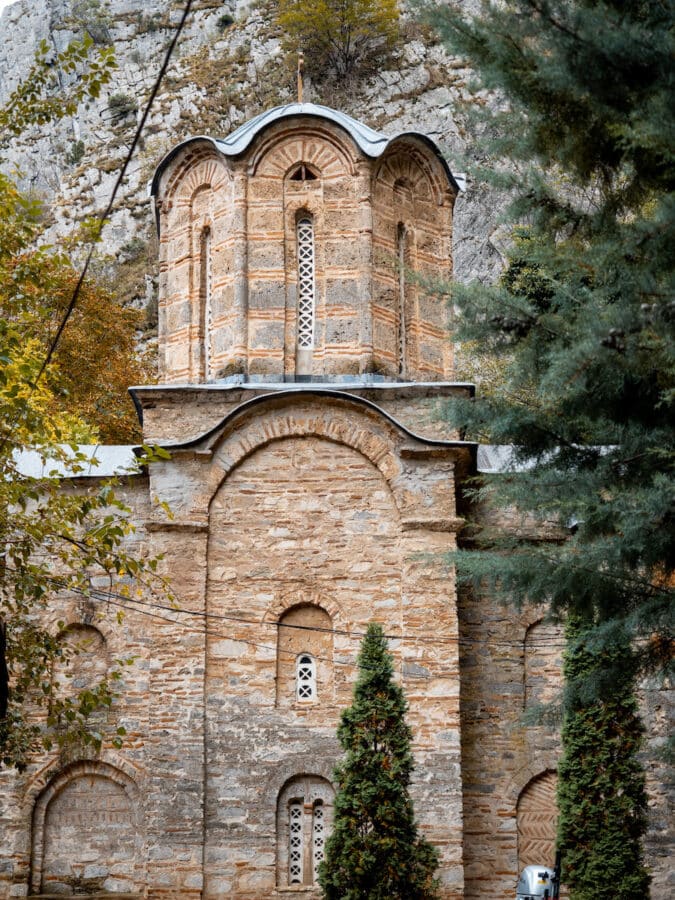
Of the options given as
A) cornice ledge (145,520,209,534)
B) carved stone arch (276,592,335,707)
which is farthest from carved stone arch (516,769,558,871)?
cornice ledge (145,520,209,534)

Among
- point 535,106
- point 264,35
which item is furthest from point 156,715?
point 264,35

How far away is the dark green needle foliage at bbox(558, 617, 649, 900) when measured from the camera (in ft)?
39.0

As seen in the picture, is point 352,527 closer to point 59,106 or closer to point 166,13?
point 59,106

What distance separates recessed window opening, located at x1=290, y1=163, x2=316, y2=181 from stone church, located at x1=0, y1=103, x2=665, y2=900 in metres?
0.06

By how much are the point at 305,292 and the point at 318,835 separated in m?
5.84

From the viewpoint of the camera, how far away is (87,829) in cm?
1357

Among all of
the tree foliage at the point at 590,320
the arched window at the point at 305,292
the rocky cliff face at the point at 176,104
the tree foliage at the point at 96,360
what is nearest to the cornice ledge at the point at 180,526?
the arched window at the point at 305,292

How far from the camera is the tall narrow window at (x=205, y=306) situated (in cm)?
1473

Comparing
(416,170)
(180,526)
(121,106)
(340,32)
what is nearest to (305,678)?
(180,526)

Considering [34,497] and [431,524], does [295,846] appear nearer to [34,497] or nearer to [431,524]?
[431,524]

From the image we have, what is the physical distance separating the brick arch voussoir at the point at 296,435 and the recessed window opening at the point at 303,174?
303cm

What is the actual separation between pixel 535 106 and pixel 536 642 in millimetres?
7951

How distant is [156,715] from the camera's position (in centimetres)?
1269

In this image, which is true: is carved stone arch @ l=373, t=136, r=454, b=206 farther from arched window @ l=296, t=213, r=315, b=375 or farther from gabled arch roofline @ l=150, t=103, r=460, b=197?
arched window @ l=296, t=213, r=315, b=375
